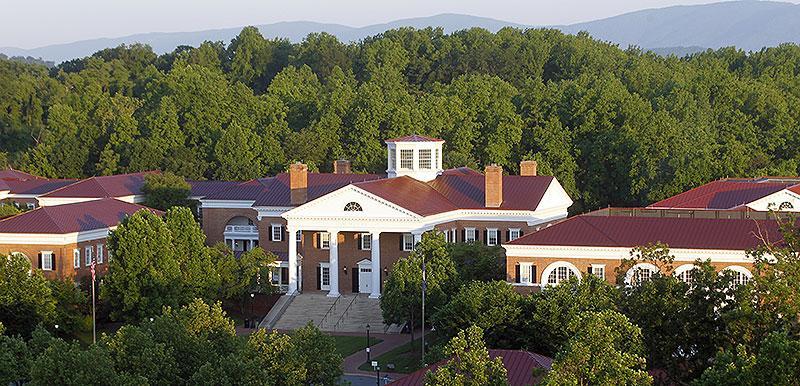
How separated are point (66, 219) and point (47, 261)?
11.3ft

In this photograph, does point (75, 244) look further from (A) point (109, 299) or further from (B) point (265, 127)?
(B) point (265, 127)

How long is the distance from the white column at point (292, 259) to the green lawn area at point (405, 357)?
12.6 m

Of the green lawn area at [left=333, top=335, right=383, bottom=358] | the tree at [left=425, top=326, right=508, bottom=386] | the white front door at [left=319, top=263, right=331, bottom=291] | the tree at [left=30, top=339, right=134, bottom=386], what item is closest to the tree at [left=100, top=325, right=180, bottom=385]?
the tree at [left=30, top=339, right=134, bottom=386]

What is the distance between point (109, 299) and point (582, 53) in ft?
316

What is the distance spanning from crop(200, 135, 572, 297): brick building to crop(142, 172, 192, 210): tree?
38.4ft

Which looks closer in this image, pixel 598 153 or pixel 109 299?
pixel 109 299

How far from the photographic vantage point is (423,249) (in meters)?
65.2

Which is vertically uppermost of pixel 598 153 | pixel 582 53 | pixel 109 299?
pixel 582 53

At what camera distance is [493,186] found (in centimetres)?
7831

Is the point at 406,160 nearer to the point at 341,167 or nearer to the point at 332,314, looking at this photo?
the point at 341,167

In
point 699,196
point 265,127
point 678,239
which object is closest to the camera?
point 678,239

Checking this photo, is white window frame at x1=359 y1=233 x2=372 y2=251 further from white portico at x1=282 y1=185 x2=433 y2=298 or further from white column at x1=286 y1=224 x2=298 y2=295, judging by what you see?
white column at x1=286 y1=224 x2=298 y2=295

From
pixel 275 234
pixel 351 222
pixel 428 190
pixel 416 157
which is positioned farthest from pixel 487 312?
pixel 275 234

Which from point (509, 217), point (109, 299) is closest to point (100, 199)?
point (109, 299)
